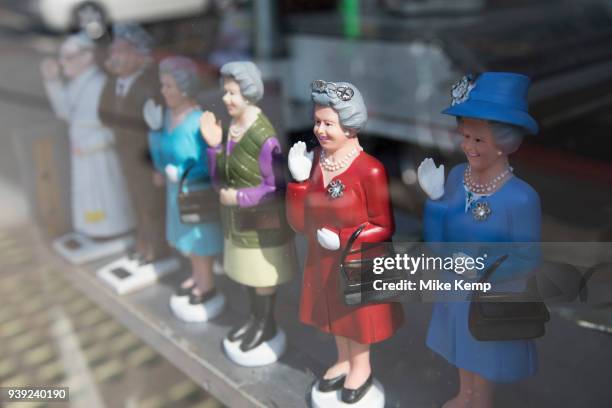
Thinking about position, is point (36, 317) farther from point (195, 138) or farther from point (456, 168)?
point (456, 168)

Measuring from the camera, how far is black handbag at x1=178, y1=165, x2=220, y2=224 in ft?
5.06

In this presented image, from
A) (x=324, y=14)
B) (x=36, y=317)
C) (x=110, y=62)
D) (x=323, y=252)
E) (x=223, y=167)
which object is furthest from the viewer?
(x=324, y=14)

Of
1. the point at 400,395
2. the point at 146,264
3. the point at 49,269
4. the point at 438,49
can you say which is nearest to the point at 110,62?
the point at 146,264

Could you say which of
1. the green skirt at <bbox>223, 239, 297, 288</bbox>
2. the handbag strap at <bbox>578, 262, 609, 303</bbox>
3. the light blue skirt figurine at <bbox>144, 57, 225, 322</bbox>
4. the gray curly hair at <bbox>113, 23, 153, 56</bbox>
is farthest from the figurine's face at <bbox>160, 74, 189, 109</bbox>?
the handbag strap at <bbox>578, 262, 609, 303</bbox>

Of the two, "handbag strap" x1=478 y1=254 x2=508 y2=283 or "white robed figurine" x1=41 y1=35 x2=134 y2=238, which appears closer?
"handbag strap" x1=478 y1=254 x2=508 y2=283

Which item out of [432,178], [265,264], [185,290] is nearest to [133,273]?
→ [185,290]

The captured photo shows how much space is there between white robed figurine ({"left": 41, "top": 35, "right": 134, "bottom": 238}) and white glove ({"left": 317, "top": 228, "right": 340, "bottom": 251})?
110 centimetres

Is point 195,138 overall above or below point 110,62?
below

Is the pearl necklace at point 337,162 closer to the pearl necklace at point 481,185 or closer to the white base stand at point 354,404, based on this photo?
the pearl necklace at point 481,185

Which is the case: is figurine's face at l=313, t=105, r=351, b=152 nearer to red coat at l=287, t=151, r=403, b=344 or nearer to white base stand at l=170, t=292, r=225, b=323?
red coat at l=287, t=151, r=403, b=344

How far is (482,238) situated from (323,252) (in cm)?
35

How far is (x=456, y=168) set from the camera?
117cm

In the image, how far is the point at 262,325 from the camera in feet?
4.98

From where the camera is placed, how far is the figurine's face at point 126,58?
176 centimetres
